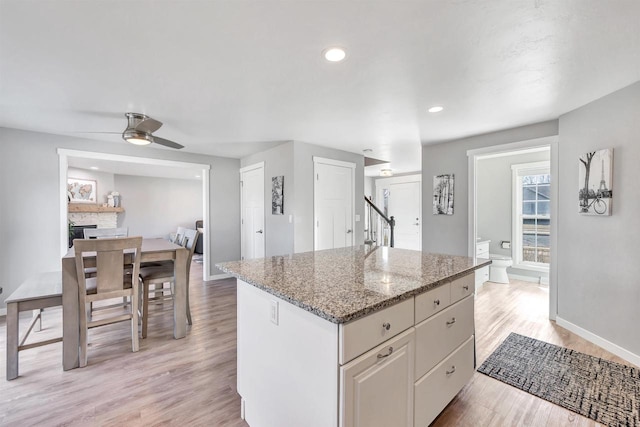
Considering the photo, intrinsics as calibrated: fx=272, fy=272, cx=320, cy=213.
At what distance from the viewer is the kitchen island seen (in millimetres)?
1029

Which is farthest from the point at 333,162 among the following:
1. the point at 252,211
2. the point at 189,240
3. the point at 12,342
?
the point at 12,342

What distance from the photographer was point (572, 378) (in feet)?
6.59

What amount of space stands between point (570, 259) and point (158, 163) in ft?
18.2

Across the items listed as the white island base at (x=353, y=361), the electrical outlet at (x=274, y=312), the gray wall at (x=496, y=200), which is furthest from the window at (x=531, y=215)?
the electrical outlet at (x=274, y=312)

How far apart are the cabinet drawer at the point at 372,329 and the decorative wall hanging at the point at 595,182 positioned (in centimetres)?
250

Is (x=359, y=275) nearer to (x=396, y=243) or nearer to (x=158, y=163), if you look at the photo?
(x=158, y=163)

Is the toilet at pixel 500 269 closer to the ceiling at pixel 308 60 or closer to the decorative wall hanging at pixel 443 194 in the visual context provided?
the decorative wall hanging at pixel 443 194

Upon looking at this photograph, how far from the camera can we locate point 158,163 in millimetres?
4320

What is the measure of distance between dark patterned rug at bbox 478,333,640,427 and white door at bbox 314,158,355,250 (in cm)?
262

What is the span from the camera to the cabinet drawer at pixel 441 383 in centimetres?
137

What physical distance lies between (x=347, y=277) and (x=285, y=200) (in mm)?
2753

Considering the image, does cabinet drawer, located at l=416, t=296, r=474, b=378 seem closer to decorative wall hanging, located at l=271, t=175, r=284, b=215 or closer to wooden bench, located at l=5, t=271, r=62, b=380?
wooden bench, located at l=5, t=271, r=62, b=380

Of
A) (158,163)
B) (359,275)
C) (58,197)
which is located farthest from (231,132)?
(359,275)

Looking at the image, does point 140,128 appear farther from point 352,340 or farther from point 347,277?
point 352,340
